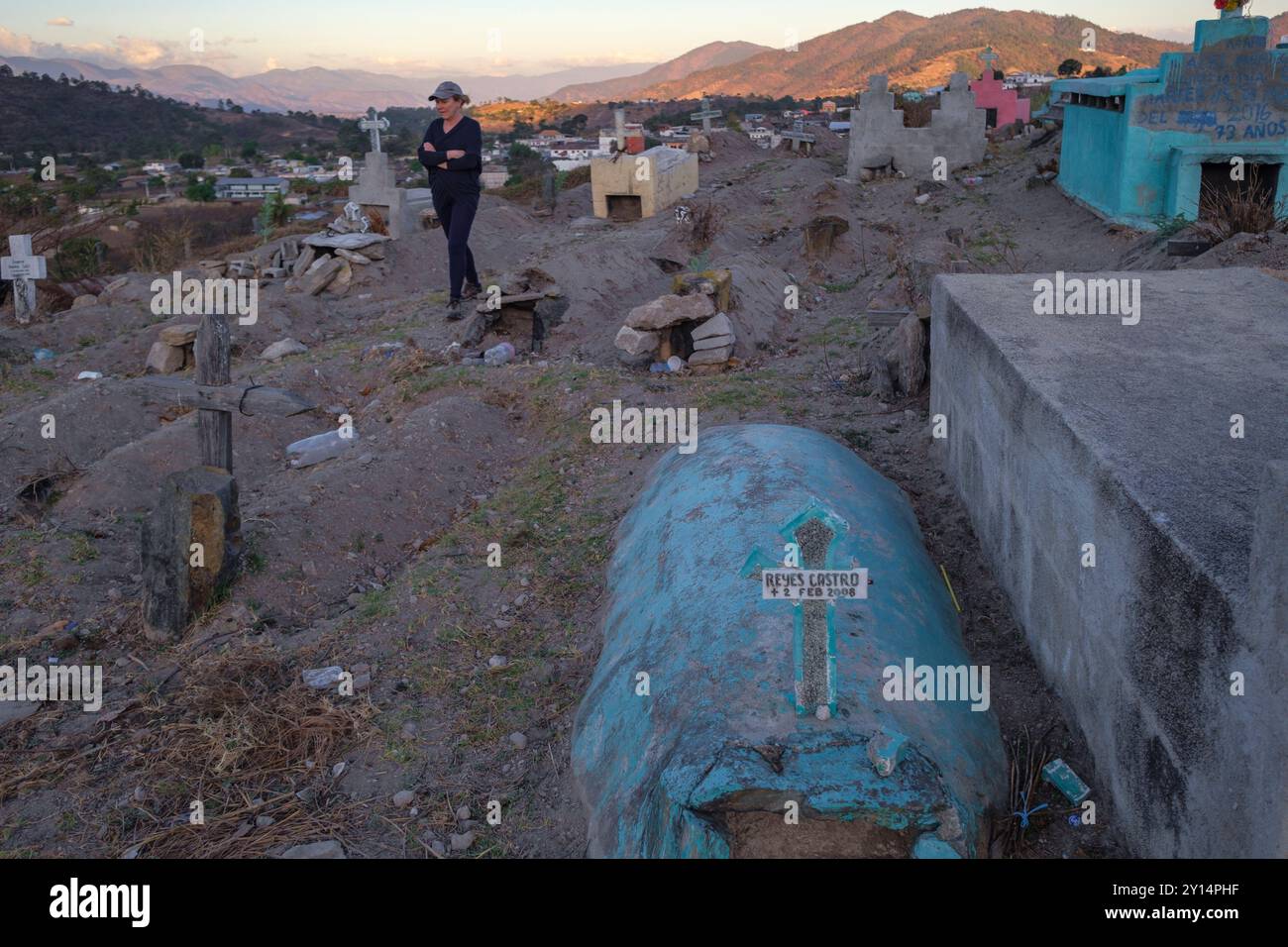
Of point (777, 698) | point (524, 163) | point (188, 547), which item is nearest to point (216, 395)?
point (188, 547)

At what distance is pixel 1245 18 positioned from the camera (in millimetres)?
11484

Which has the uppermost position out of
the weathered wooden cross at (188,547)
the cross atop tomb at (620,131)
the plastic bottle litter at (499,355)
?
the cross atop tomb at (620,131)

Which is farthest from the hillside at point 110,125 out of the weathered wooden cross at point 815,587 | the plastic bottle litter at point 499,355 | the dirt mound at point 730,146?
the weathered wooden cross at point 815,587

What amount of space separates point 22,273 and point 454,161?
6.78 meters

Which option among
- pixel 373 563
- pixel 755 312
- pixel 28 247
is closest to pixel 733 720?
pixel 373 563

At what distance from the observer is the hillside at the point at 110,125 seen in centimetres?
5291

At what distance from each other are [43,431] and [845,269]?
8760mm

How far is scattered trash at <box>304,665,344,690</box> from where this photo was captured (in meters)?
4.66

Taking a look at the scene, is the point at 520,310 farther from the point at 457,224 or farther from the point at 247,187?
the point at 247,187

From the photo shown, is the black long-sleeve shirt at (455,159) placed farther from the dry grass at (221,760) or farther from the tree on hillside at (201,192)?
the tree on hillside at (201,192)

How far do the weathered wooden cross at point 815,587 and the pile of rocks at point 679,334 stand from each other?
5.63 metres

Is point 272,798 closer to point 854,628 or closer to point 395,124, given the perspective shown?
point 854,628
